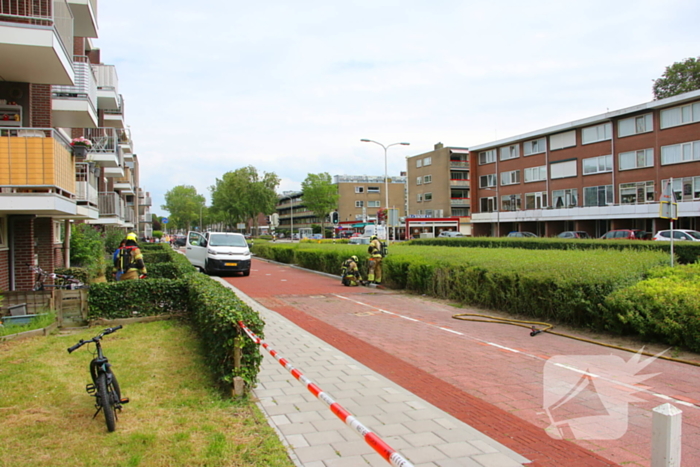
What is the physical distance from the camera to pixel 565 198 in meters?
47.2

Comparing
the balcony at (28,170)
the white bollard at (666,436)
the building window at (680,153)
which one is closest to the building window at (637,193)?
the building window at (680,153)

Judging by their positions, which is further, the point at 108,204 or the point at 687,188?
the point at 687,188

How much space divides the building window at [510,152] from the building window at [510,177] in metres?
1.63

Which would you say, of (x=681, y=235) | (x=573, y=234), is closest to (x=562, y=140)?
(x=573, y=234)

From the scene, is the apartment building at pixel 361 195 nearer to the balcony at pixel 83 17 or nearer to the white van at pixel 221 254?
the white van at pixel 221 254

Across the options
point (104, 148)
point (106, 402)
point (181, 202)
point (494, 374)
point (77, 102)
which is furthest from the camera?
point (181, 202)

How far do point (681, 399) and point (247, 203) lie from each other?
58.6 m

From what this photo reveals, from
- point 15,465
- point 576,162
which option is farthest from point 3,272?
point 576,162

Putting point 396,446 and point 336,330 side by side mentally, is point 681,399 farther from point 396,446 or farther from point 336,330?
point 336,330

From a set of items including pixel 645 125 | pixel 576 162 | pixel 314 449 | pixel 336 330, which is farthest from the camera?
pixel 576 162

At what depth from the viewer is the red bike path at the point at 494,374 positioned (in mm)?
4332

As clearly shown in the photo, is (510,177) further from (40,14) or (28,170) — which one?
(28,170)

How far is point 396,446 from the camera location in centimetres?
414

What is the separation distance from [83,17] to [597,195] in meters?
40.9
